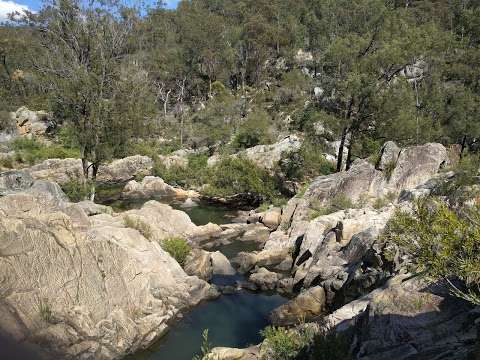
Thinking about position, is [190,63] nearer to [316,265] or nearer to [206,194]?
[206,194]

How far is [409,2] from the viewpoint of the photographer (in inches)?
3765

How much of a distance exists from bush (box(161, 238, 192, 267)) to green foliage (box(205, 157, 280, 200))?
15.2 meters

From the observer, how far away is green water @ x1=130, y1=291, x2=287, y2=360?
15.2 meters

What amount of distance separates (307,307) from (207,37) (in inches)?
2827

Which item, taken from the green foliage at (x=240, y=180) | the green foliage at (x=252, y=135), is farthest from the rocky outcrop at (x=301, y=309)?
the green foliage at (x=252, y=135)

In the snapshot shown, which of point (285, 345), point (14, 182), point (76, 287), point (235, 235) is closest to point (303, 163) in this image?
point (235, 235)

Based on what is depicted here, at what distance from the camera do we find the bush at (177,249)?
21438 mm

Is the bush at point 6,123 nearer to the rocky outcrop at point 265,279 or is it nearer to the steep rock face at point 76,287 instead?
the steep rock face at point 76,287

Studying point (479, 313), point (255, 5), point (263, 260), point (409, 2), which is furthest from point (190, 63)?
point (479, 313)

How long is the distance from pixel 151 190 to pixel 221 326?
89.1 ft

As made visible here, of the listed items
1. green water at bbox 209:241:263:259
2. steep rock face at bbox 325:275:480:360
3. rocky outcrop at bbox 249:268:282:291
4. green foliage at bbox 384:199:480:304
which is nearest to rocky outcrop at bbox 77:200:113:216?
green water at bbox 209:241:263:259

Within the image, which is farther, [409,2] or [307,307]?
[409,2]

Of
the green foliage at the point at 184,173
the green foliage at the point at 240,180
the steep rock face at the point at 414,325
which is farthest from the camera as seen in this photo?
the green foliage at the point at 184,173

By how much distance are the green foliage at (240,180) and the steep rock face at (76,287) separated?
18.5 meters
